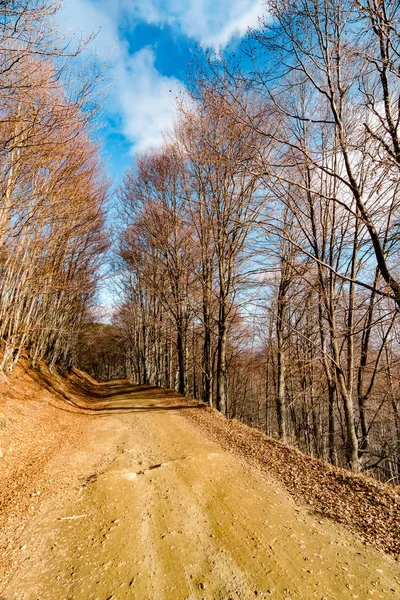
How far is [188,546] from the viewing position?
116 inches

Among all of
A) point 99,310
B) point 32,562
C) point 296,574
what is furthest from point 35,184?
point 99,310

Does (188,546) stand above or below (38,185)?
below

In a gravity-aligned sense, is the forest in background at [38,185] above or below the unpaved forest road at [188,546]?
above

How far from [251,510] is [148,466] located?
2.22 meters

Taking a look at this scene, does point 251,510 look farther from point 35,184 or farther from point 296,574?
point 35,184

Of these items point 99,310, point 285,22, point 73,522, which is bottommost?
point 73,522

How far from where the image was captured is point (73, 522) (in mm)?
3441

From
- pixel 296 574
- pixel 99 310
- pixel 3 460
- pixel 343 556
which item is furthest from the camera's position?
pixel 99 310

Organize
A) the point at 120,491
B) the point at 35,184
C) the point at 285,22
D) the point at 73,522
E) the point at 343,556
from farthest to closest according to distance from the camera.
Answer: the point at 35,184 → the point at 285,22 → the point at 120,491 → the point at 73,522 → the point at 343,556

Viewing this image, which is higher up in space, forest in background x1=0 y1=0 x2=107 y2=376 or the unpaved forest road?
forest in background x1=0 y1=0 x2=107 y2=376

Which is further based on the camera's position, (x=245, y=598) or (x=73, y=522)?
(x=73, y=522)

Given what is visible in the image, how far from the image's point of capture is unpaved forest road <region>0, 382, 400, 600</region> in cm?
242

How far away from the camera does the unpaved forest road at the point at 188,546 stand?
2418mm

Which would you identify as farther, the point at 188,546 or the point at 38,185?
the point at 38,185
